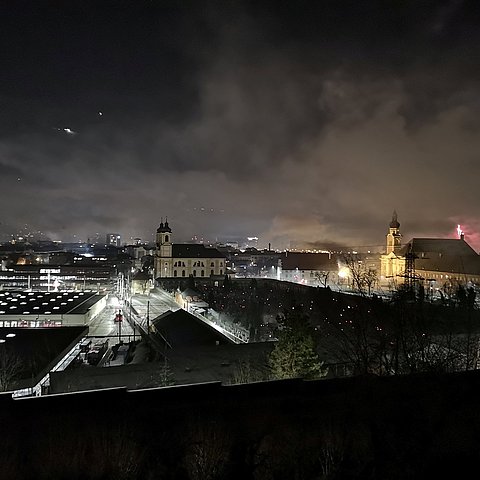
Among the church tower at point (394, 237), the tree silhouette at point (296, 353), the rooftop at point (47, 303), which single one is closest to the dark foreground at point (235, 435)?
the tree silhouette at point (296, 353)

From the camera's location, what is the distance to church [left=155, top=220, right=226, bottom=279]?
4041cm

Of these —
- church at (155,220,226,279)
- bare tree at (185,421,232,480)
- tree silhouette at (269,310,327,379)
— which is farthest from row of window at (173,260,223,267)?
bare tree at (185,421,232,480)

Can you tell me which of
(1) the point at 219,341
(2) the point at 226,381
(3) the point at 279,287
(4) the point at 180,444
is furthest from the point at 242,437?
(3) the point at 279,287

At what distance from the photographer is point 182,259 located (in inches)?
1618

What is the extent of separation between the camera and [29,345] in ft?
35.6

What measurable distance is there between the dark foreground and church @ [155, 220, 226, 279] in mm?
35670

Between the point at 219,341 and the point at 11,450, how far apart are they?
28.8 ft

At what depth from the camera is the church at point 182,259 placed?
4041cm

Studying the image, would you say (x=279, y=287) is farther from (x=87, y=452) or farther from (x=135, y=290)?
(x=87, y=452)

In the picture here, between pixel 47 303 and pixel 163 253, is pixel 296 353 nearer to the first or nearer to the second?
pixel 47 303

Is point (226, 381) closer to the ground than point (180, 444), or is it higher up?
closer to the ground

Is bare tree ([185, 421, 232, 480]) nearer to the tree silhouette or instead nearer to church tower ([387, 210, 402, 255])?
the tree silhouette

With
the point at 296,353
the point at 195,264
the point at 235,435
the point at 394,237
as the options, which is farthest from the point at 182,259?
the point at 235,435

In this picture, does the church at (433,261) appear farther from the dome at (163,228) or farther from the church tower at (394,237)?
the dome at (163,228)
